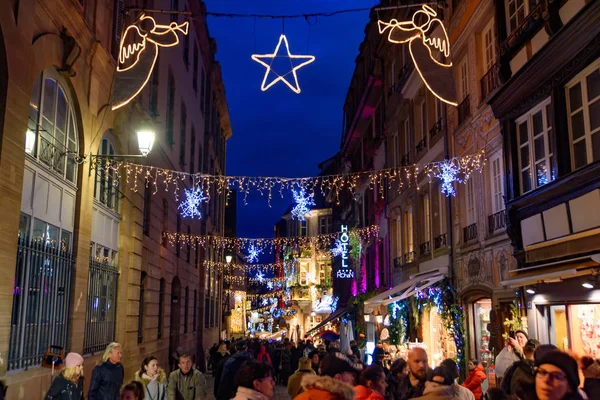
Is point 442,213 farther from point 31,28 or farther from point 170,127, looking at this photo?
point 31,28

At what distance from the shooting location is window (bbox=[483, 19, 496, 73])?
14.5 m

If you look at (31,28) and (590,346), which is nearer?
(31,28)

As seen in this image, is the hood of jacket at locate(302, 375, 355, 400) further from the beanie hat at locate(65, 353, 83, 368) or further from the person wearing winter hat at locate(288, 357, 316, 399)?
the beanie hat at locate(65, 353, 83, 368)

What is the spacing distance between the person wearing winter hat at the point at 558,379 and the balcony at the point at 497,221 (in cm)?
948

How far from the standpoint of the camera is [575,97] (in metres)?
10.8

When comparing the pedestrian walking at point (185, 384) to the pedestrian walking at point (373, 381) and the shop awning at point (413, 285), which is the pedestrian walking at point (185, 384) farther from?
the shop awning at point (413, 285)

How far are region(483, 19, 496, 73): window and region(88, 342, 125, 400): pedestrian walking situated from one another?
35.1ft

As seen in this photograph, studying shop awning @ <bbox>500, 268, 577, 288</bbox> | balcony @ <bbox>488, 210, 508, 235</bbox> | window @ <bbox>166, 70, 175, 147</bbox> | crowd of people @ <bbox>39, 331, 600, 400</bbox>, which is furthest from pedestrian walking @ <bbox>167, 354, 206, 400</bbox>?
window @ <bbox>166, 70, 175, 147</bbox>

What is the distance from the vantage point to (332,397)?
4.24 metres

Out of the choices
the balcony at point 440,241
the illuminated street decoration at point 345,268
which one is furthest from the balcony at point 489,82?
the illuminated street decoration at point 345,268

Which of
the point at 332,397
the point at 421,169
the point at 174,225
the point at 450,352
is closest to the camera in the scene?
the point at 332,397

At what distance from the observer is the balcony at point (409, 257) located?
21.5 metres

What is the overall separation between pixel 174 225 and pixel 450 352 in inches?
479

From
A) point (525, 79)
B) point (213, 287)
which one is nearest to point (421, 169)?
point (525, 79)
